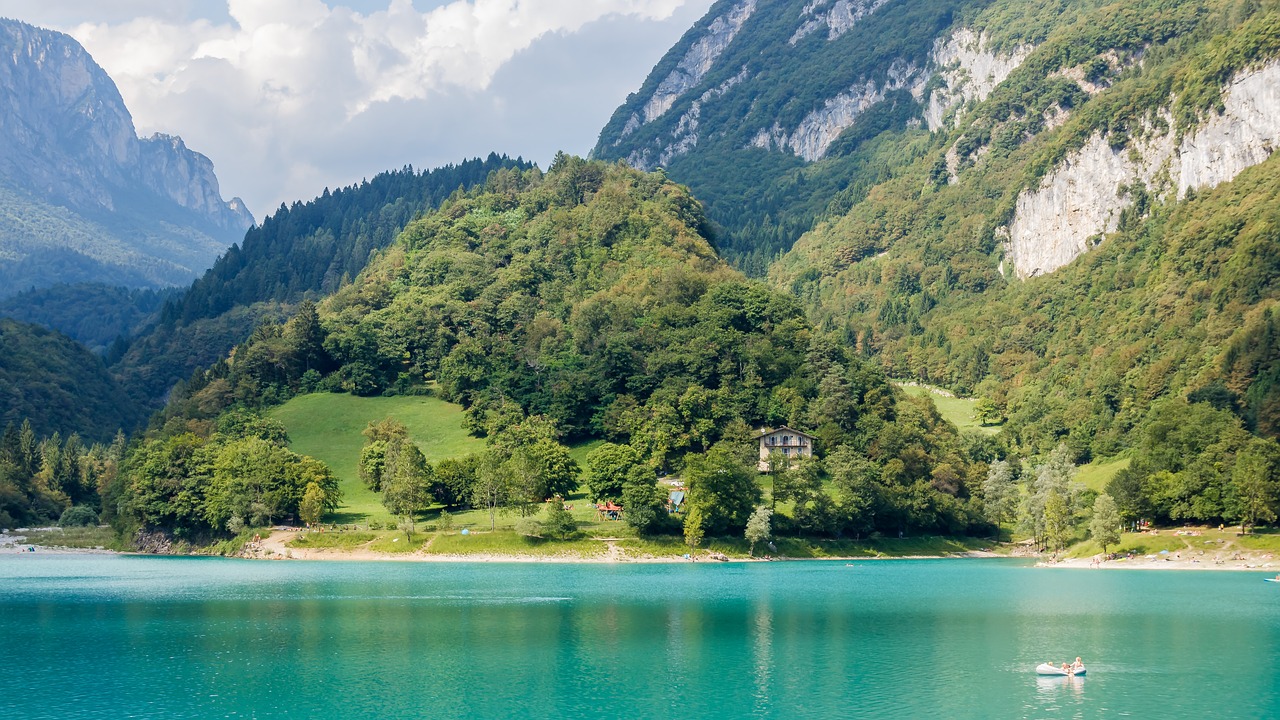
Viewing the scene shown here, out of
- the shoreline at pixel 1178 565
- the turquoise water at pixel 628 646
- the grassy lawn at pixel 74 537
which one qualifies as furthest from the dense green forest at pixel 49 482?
the shoreline at pixel 1178 565

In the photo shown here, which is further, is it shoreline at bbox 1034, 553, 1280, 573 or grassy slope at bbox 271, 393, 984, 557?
grassy slope at bbox 271, 393, 984, 557

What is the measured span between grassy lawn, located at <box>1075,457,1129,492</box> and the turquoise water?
44398 mm

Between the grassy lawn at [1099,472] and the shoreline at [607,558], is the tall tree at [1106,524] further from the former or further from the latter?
the grassy lawn at [1099,472]

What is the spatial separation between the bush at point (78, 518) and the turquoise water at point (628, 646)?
232 feet

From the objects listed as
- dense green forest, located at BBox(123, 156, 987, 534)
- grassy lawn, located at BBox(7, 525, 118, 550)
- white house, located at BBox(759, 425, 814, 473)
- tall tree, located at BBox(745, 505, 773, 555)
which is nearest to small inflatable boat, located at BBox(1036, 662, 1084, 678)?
tall tree, located at BBox(745, 505, 773, 555)

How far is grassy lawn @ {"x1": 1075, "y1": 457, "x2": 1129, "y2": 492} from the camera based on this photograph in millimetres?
148250

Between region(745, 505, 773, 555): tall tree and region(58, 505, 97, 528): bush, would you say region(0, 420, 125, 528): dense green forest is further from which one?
region(745, 505, 773, 555): tall tree

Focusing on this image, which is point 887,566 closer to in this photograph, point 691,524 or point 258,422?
point 691,524

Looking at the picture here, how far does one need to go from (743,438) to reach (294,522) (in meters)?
54.3

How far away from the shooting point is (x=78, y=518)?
569 ft

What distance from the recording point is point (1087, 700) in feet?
173

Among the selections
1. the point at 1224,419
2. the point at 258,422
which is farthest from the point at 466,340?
the point at 1224,419

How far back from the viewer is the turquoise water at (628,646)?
5206cm

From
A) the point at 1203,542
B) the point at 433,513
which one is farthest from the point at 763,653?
the point at 433,513
